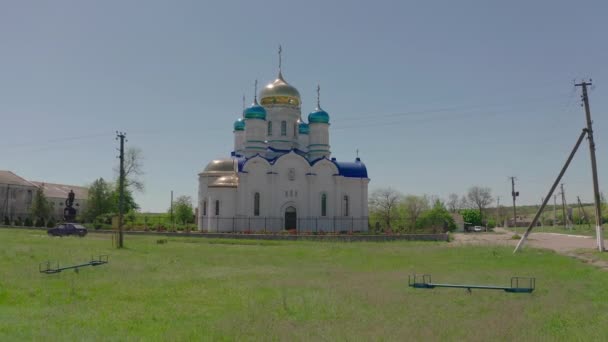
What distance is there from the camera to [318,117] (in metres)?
46.4

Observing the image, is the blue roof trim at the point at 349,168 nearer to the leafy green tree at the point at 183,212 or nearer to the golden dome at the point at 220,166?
the golden dome at the point at 220,166

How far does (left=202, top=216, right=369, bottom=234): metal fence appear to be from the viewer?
41906 mm

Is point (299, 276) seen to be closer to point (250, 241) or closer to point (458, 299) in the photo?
point (458, 299)

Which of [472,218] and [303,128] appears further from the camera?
[472,218]

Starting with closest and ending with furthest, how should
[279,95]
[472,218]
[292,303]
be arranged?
[292,303]
[279,95]
[472,218]

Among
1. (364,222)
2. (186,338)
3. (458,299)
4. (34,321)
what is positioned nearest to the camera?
(186,338)

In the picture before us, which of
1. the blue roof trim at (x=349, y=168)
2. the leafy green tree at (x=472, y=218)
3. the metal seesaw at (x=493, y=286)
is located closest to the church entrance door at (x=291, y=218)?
the blue roof trim at (x=349, y=168)

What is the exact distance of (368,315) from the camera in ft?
32.4

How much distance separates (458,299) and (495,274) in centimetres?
532

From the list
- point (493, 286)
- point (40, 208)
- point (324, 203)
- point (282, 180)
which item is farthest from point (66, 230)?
point (493, 286)

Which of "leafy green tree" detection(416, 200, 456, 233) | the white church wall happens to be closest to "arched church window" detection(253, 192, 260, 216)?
the white church wall

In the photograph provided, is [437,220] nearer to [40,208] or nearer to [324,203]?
[324,203]

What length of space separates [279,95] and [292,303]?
36.5 metres

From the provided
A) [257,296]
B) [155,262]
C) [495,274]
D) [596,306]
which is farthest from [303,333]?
[155,262]
